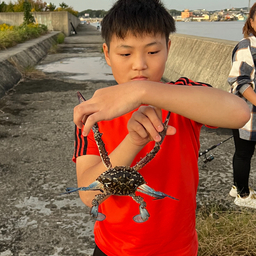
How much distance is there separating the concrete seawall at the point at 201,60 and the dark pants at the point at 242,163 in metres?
2.67

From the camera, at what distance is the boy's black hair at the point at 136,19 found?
1.66 metres

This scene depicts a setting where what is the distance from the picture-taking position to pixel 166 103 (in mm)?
1232

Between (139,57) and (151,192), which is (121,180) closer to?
(151,192)

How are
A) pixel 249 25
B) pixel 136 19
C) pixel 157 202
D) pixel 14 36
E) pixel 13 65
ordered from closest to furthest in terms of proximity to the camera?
pixel 136 19, pixel 157 202, pixel 249 25, pixel 13 65, pixel 14 36

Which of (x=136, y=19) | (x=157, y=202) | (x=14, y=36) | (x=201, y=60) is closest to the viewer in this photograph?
(x=136, y=19)

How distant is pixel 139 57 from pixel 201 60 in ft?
23.1

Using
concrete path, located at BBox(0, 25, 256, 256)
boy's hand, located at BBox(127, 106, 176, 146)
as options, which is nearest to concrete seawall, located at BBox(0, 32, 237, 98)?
concrete path, located at BBox(0, 25, 256, 256)

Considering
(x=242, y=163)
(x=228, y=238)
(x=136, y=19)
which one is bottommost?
(x=228, y=238)

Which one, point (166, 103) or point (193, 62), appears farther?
point (193, 62)

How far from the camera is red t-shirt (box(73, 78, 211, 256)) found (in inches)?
71.7

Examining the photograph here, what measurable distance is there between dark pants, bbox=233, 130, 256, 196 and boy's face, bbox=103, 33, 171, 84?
8.70ft

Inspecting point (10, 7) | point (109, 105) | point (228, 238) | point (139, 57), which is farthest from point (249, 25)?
point (10, 7)

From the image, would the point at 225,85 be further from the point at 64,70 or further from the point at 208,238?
the point at 64,70

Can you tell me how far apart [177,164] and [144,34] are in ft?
2.53
